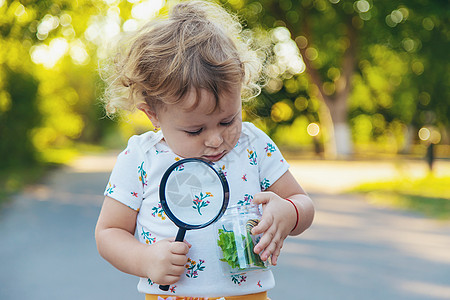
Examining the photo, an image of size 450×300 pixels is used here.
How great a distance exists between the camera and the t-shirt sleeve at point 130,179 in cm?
183

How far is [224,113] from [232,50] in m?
0.22

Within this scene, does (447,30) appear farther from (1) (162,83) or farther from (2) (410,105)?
(2) (410,105)

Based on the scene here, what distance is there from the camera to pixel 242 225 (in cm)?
162

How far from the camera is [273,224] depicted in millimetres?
1635

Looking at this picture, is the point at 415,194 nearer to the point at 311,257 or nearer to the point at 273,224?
the point at 311,257

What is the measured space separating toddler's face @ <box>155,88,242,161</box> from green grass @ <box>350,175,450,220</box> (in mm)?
6902

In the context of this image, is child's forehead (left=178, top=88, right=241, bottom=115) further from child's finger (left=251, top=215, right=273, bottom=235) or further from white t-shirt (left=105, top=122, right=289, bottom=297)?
child's finger (left=251, top=215, right=273, bottom=235)

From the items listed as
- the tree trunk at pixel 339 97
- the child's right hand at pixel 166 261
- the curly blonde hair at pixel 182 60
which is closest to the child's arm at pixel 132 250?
the child's right hand at pixel 166 261

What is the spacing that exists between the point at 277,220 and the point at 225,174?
274mm

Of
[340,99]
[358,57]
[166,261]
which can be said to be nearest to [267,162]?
[166,261]

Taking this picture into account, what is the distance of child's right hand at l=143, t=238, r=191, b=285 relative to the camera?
1.65m

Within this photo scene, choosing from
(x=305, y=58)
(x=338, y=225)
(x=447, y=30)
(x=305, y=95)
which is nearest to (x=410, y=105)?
(x=305, y=95)

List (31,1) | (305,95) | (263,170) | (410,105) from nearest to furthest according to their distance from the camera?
(263,170)
(31,1)
(305,95)
(410,105)

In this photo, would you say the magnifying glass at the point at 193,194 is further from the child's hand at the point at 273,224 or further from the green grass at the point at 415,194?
the green grass at the point at 415,194
